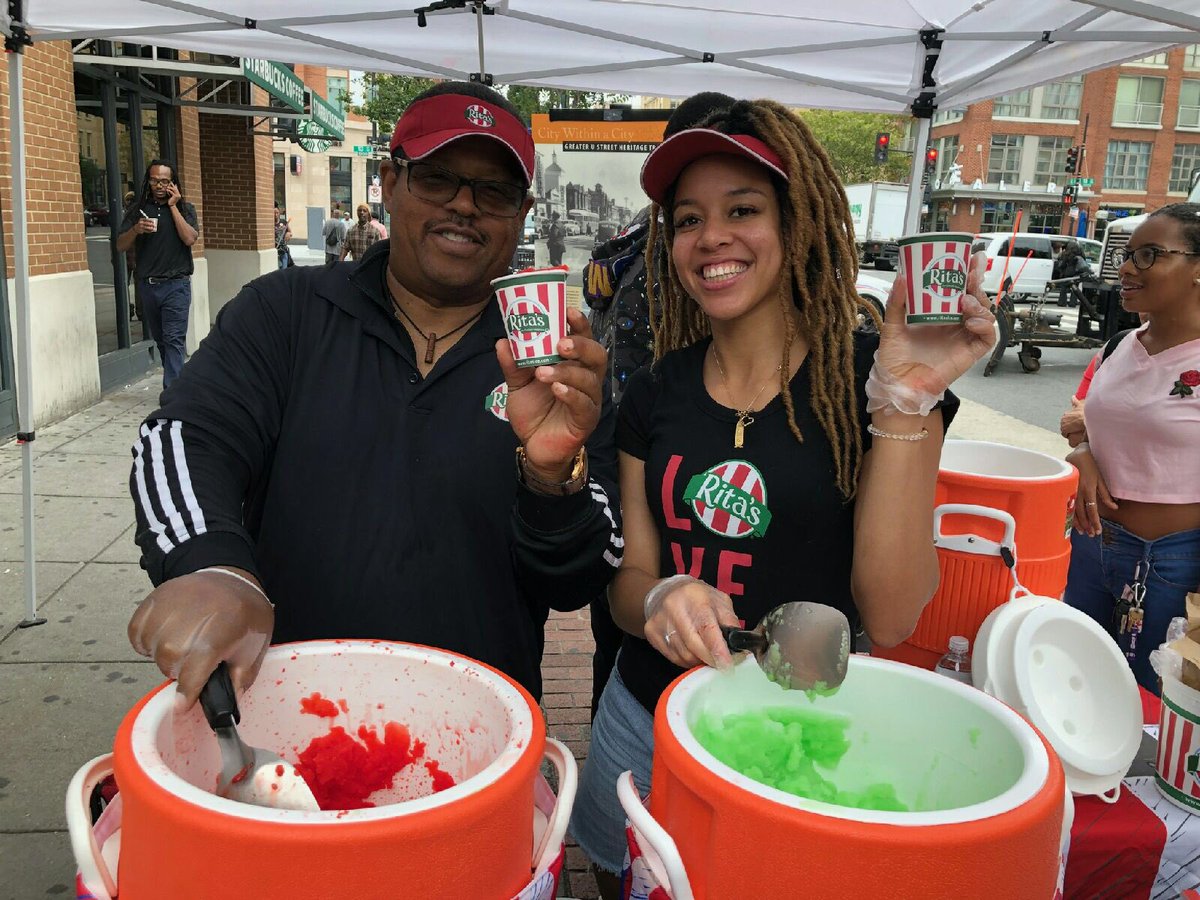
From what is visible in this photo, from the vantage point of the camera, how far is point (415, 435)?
1.73 meters

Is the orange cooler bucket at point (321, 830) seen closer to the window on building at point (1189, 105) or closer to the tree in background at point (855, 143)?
the tree in background at point (855, 143)

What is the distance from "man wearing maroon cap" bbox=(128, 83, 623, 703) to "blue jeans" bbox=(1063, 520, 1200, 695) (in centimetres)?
225

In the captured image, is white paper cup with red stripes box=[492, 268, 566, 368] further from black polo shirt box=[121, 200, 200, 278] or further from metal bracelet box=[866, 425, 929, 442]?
black polo shirt box=[121, 200, 200, 278]

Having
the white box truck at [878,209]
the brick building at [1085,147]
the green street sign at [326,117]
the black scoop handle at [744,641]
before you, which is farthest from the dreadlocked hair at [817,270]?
the brick building at [1085,147]

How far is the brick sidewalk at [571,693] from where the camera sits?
2848 millimetres

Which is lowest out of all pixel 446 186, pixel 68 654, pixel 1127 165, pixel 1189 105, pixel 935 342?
pixel 68 654

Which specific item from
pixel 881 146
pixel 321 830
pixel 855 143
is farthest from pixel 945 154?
pixel 321 830

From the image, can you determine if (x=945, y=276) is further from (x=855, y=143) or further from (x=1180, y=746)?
(x=855, y=143)

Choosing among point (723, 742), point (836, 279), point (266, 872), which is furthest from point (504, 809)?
point (836, 279)

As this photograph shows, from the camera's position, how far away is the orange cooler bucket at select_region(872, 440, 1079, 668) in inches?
88.0

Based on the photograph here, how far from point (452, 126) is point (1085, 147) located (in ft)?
195

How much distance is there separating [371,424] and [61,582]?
390cm

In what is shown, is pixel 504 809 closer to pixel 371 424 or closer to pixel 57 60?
pixel 371 424

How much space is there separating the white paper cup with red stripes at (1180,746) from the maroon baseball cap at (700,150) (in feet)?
4.18
